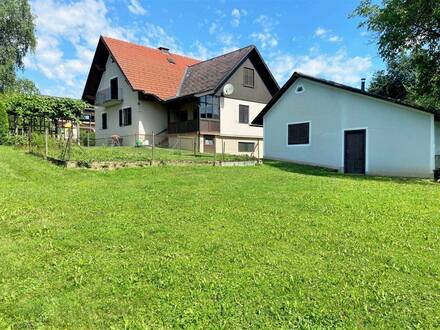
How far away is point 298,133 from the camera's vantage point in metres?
19.5

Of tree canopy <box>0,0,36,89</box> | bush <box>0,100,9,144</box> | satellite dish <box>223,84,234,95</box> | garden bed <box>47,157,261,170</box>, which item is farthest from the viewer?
tree canopy <box>0,0,36,89</box>

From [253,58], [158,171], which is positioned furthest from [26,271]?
[253,58]

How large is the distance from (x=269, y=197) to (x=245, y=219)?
1901mm

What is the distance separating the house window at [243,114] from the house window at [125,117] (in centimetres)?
867

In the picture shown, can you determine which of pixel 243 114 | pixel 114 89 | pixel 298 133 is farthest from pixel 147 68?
pixel 298 133

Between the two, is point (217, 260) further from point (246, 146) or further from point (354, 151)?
point (246, 146)

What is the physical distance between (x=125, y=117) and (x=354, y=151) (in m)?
17.8

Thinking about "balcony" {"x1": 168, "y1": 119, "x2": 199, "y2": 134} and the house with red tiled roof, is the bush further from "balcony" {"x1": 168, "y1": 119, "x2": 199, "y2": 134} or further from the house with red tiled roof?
"balcony" {"x1": 168, "y1": 119, "x2": 199, "y2": 134}

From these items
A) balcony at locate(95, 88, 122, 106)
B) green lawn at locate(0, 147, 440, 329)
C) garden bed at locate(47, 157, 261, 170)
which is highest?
balcony at locate(95, 88, 122, 106)

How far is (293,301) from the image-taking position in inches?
140

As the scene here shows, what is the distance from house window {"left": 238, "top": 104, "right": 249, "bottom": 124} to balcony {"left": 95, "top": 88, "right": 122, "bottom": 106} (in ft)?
31.5

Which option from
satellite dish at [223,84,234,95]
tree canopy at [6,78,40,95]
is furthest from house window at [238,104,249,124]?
tree canopy at [6,78,40,95]

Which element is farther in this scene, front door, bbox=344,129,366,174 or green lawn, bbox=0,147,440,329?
front door, bbox=344,129,366,174

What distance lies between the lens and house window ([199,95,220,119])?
948 inches
